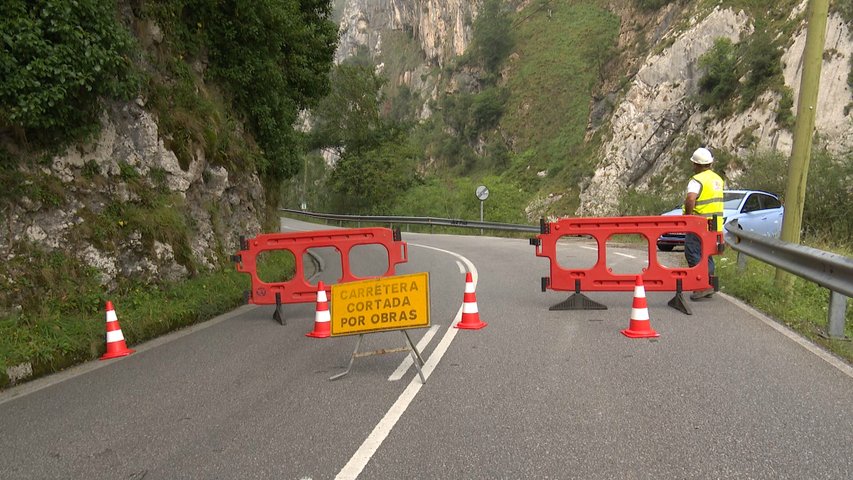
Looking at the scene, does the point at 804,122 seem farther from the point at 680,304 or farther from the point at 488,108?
the point at 488,108

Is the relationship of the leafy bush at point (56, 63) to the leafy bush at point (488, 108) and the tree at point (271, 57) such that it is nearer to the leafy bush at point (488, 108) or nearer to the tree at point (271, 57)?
the tree at point (271, 57)

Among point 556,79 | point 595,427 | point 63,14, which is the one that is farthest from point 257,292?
point 556,79

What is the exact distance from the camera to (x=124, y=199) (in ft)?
27.1

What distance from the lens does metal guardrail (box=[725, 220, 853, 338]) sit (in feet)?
18.5

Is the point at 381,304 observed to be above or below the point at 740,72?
below

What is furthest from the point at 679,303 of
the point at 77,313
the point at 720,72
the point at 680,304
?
the point at 720,72

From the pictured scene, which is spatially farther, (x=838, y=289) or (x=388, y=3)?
(x=388, y=3)

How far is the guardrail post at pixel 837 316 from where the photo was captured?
19.2 feet

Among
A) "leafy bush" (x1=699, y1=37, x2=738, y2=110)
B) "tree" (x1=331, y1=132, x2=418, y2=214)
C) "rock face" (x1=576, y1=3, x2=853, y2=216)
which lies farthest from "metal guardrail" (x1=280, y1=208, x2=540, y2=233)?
"leafy bush" (x1=699, y1=37, x2=738, y2=110)

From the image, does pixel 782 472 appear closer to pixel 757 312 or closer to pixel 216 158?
pixel 757 312

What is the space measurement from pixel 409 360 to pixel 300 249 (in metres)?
3.22

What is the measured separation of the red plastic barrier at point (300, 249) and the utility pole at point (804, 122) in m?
5.32

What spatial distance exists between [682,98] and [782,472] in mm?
41504

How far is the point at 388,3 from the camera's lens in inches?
4990
